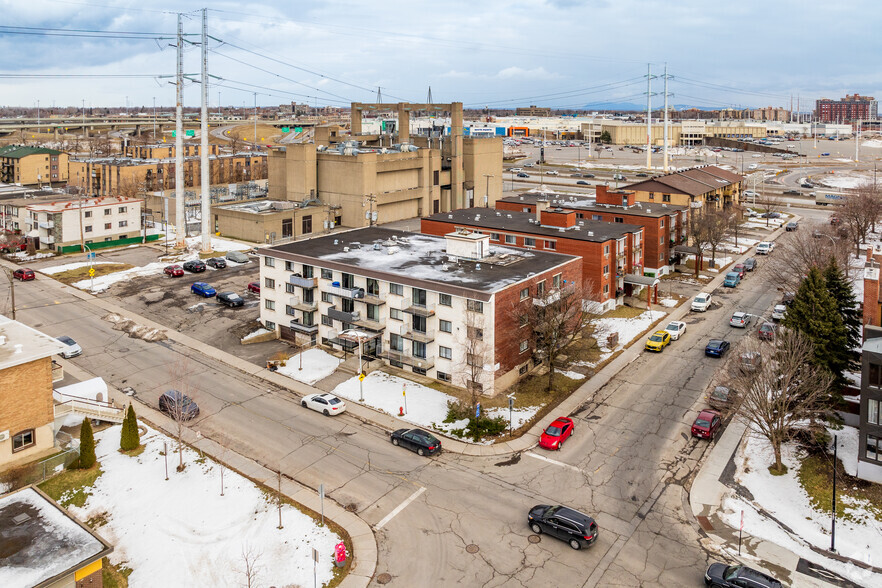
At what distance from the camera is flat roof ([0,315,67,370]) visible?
3364cm

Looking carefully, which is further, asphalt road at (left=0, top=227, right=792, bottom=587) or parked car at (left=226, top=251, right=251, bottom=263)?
parked car at (left=226, top=251, right=251, bottom=263)

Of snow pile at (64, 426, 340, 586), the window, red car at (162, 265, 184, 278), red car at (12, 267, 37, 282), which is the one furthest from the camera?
red car at (162, 265, 184, 278)

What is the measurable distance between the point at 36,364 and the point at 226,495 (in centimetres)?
1265

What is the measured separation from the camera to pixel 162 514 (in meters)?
30.4

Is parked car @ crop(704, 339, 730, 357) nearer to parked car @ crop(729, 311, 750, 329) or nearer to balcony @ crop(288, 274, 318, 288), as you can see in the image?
parked car @ crop(729, 311, 750, 329)

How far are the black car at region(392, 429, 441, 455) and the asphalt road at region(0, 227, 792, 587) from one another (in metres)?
0.50

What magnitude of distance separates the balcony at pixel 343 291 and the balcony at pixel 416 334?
405 cm

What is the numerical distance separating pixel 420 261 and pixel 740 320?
28.0 meters

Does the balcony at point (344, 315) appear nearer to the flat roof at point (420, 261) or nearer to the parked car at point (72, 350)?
the flat roof at point (420, 261)

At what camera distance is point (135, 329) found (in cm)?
5438

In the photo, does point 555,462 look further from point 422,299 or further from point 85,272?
point 85,272

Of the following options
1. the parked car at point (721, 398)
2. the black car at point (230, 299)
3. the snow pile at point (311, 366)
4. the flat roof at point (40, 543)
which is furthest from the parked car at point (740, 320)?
the flat roof at point (40, 543)

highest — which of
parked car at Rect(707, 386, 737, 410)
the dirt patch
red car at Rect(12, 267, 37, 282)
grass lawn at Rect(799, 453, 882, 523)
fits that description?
red car at Rect(12, 267, 37, 282)

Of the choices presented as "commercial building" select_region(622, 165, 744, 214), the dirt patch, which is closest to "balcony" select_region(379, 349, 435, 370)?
the dirt patch
